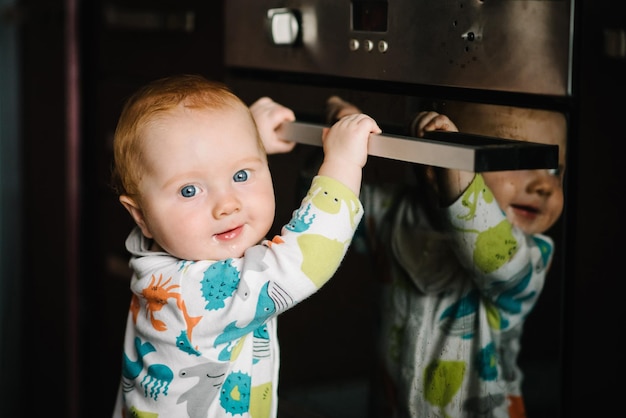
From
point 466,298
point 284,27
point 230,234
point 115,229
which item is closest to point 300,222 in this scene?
point 230,234

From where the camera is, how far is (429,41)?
82 cm

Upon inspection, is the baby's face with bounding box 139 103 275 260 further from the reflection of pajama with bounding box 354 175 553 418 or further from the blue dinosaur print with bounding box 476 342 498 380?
the blue dinosaur print with bounding box 476 342 498 380

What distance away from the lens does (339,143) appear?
0.80m

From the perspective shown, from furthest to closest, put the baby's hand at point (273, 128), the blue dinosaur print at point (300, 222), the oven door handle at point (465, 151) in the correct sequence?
the baby's hand at point (273, 128) → the blue dinosaur print at point (300, 222) → the oven door handle at point (465, 151)

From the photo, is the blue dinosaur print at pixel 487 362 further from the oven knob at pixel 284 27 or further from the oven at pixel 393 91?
the oven knob at pixel 284 27

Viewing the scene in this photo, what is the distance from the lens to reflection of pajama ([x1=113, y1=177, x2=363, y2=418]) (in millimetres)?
778

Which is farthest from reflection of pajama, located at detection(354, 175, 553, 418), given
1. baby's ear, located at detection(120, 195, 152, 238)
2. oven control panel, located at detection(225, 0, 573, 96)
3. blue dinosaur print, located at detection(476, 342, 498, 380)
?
baby's ear, located at detection(120, 195, 152, 238)

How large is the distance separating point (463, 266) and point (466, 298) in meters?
0.03

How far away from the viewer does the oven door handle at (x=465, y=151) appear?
68 cm

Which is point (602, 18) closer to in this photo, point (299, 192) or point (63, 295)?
point (299, 192)

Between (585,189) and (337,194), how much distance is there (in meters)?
0.20

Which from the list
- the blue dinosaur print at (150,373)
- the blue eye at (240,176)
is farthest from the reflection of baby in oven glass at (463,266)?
the blue dinosaur print at (150,373)

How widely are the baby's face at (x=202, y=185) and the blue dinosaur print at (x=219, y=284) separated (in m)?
0.02

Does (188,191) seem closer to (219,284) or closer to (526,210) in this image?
(219,284)
